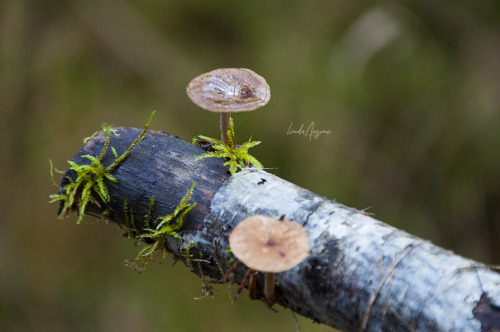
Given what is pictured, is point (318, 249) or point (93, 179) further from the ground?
point (318, 249)

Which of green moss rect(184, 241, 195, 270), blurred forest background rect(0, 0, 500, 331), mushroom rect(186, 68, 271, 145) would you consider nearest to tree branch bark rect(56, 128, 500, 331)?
green moss rect(184, 241, 195, 270)

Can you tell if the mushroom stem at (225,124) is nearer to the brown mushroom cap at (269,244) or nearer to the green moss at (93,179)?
the green moss at (93,179)

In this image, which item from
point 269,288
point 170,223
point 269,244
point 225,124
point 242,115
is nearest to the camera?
point 269,244

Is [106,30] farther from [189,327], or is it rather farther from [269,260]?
[269,260]

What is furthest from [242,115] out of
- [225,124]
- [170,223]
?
[170,223]

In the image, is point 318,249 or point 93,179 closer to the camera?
point 318,249

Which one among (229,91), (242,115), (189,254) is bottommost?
(189,254)

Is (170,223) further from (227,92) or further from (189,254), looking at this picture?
(227,92)
